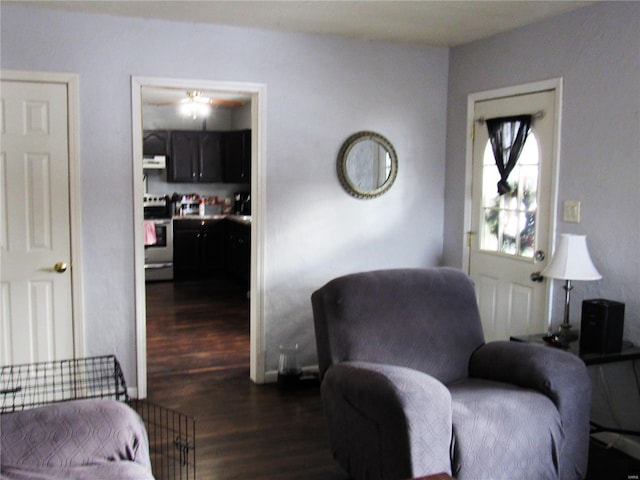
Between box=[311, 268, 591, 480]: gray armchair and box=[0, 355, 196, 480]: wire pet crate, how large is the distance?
1.09 m

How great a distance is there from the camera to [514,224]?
4.18 metres

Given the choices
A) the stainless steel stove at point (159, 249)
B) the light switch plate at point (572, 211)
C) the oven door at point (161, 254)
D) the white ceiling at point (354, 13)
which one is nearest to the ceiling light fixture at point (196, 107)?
the stainless steel stove at point (159, 249)

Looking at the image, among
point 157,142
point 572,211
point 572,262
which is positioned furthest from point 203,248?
point 572,262

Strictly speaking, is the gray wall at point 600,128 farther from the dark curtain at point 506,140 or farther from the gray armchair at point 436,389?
the gray armchair at point 436,389

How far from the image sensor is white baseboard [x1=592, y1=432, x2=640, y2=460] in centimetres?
336

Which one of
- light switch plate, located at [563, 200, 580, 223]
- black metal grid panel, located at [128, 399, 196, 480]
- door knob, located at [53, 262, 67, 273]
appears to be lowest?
black metal grid panel, located at [128, 399, 196, 480]

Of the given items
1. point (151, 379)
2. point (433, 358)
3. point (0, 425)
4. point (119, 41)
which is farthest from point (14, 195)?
point (433, 358)

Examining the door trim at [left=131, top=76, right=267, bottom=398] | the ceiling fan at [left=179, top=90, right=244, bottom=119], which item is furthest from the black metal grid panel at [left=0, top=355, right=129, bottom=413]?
the ceiling fan at [left=179, top=90, right=244, bottom=119]

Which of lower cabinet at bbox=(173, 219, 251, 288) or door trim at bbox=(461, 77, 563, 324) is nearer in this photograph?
door trim at bbox=(461, 77, 563, 324)

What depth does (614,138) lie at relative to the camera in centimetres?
340

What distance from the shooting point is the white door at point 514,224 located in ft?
12.8

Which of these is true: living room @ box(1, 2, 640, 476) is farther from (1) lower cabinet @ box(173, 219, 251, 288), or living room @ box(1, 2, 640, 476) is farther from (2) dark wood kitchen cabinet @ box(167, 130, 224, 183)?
(2) dark wood kitchen cabinet @ box(167, 130, 224, 183)

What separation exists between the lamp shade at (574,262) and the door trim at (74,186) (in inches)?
111

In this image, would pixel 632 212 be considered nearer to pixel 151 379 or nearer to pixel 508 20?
pixel 508 20
